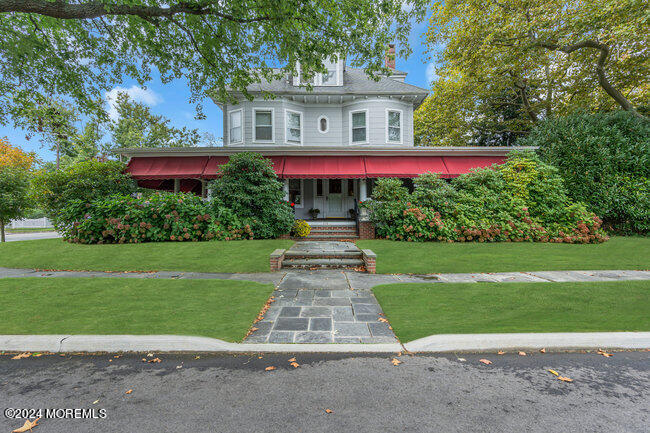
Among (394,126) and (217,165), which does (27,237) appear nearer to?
(217,165)

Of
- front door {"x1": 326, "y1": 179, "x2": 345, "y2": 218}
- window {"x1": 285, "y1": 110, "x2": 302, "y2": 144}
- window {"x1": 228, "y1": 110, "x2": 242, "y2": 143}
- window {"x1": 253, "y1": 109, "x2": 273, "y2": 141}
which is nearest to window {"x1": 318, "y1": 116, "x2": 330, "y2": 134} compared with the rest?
window {"x1": 285, "y1": 110, "x2": 302, "y2": 144}

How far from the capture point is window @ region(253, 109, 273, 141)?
14383 mm

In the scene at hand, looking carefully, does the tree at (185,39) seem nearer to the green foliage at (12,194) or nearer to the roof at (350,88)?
the roof at (350,88)

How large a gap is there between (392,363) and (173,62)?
11.6m

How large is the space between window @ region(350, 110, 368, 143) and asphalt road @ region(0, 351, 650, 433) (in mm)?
12813

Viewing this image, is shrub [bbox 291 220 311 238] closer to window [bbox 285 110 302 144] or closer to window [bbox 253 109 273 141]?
window [bbox 285 110 302 144]

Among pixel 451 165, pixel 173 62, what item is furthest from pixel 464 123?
pixel 173 62

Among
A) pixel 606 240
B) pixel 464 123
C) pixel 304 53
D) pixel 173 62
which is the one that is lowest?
pixel 606 240

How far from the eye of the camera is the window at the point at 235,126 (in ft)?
47.6

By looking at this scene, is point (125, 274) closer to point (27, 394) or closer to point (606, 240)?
point (27, 394)

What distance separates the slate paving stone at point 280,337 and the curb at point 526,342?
1.59m

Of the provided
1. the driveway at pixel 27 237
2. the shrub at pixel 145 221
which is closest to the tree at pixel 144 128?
the driveway at pixel 27 237

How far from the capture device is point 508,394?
8.61 ft

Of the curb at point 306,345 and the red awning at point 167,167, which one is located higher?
the red awning at point 167,167
